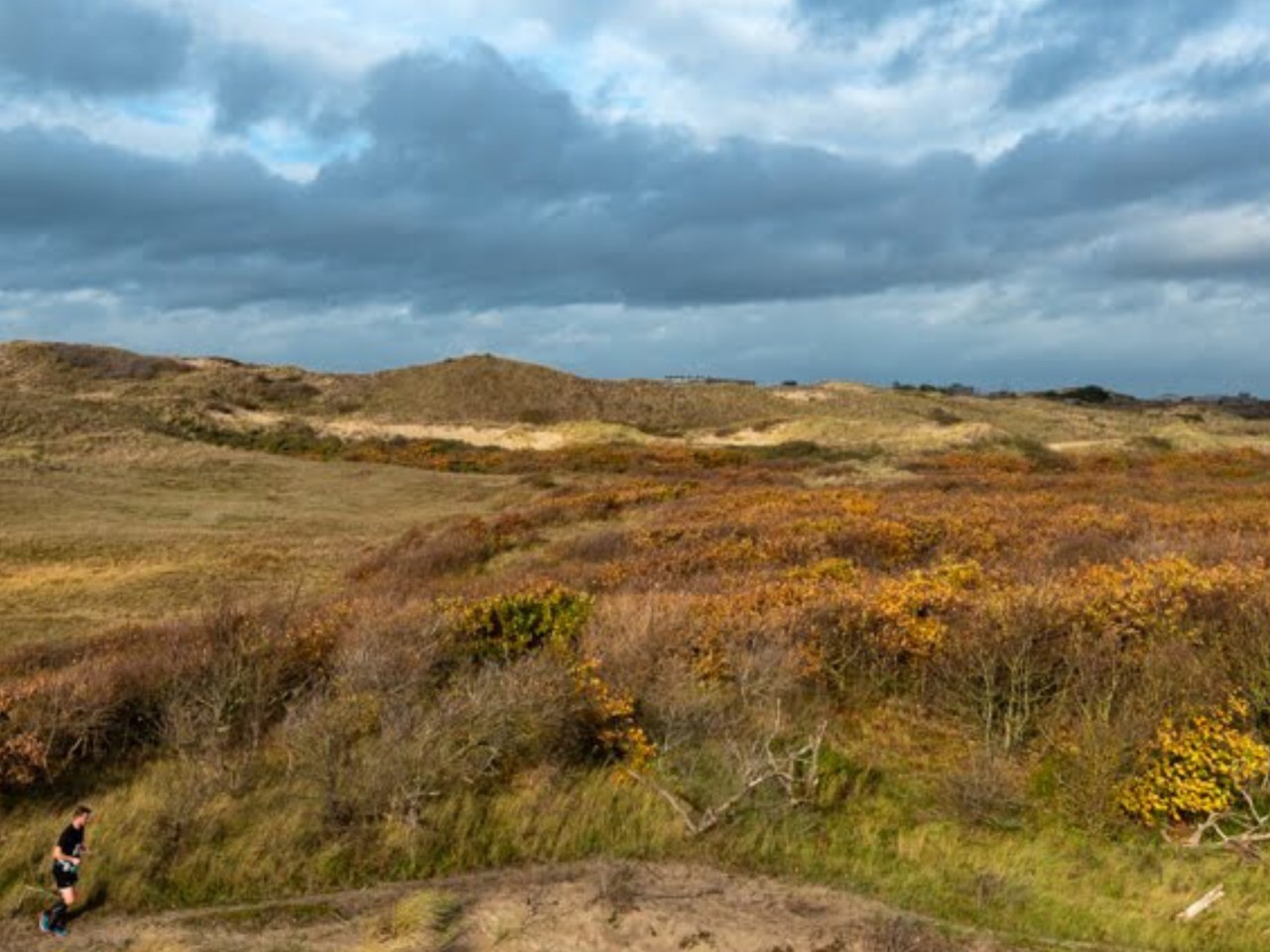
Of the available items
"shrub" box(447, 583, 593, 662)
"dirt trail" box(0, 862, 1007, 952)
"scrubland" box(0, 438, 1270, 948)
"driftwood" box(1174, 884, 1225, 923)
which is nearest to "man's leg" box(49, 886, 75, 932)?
"dirt trail" box(0, 862, 1007, 952)

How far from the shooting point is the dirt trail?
799 centimetres

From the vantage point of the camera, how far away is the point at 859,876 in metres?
9.55

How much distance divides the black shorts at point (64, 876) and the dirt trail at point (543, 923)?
34cm

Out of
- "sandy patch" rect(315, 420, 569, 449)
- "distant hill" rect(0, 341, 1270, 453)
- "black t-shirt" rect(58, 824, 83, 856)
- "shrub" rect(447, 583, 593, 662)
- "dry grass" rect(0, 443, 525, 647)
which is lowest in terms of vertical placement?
"dry grass" rect(0, 443, 525, 647)

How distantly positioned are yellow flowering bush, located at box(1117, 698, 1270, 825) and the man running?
10.1 m

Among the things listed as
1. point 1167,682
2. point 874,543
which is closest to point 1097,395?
point 874,543

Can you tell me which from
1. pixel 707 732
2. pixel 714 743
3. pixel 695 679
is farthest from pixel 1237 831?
pixel 695 679

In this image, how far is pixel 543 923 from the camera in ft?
27.3

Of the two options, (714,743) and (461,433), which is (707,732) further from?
(461,433)

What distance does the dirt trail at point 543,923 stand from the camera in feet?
26.2

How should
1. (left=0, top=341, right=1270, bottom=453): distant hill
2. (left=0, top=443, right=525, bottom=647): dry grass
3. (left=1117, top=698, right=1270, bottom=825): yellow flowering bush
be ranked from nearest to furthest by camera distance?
(left=1117, top=698, right=1270, bottom=825): yellow flowering bush < (left=0, top=443, right=525, bottom=647): dry grass < (left=0, top=341, right=1270, bottom=453): distant hill

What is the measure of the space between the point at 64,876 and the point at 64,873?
4cm

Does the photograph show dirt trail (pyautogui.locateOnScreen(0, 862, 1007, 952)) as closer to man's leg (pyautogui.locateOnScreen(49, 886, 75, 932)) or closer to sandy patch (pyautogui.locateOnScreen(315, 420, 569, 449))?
man's leg (pyautogui.locateOnScreen(49, 886, 75, 932))

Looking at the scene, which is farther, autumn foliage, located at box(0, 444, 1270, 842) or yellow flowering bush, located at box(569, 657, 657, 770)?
yellow flowering bush, located at box(569, 657, 657, 770)
